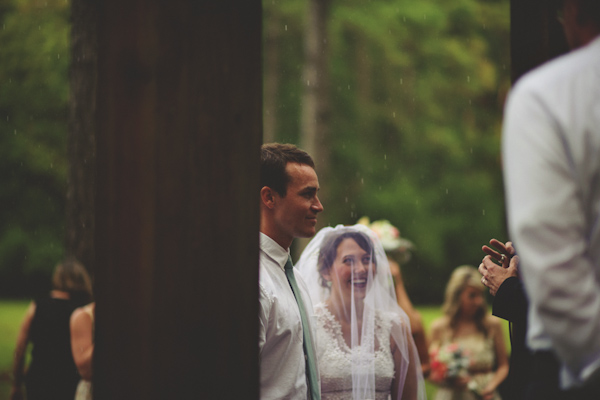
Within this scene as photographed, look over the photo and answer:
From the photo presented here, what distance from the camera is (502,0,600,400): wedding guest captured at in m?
1.40

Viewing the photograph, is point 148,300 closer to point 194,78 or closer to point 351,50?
point 194,78

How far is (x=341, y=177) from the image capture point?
25.8 m

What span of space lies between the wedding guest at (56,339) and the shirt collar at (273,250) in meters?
3.54

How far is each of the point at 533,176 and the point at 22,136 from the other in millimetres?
21816

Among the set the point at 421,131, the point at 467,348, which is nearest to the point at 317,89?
the point at 421,131

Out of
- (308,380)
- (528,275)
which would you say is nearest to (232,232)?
(528,275)

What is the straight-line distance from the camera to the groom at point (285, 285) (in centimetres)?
306

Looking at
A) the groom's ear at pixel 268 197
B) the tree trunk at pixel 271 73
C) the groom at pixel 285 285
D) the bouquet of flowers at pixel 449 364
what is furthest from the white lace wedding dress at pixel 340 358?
the tree trunk at pixel 271 73

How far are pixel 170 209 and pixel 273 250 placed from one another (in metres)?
1.82

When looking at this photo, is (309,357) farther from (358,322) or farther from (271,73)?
(271,73)

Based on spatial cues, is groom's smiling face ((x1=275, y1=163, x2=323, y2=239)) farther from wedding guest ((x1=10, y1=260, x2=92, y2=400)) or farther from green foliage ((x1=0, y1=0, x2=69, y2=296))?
green foliage ((x1=0, y1=0, x2=69, y2=296))

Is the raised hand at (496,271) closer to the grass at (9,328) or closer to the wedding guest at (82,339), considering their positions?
the wedding guest at (82,339)

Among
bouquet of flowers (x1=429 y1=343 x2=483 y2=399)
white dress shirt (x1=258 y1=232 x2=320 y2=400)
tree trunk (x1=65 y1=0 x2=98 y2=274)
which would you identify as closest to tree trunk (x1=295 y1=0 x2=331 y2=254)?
tree trunk (x1=65 y1=0 x2=98 y2=274)

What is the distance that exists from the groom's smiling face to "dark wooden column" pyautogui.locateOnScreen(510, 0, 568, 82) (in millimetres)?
1156
